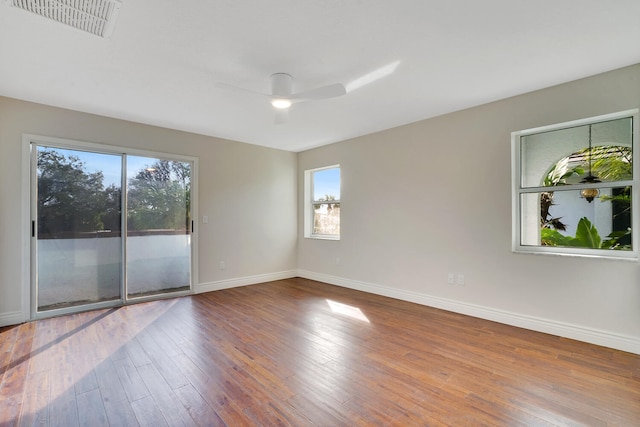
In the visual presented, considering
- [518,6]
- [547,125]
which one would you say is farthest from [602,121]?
[518,6]

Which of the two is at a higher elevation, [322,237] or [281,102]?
[281,102]

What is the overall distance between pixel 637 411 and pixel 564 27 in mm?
2507

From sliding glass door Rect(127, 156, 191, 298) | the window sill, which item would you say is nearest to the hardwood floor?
sliding glass door Rect(127, 156, 191, 298)

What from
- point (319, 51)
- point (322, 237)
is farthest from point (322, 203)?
point (319, 51)

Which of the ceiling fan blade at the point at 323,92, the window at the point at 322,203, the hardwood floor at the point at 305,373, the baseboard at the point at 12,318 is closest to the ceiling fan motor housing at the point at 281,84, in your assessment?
the ceiling fan blade at the point at 323,92

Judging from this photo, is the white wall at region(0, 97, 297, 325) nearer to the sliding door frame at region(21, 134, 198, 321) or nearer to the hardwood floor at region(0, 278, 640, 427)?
the sliding door frame at region(21, 134, 198, 321)

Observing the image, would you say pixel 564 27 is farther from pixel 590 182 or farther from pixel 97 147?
pixel 97 147

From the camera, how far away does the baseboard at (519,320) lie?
2638 mm

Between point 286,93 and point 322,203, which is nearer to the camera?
point 286,93

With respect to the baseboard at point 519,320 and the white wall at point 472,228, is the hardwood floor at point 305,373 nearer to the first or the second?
the baseboard at point 519,320

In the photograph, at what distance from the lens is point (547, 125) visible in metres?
3.03

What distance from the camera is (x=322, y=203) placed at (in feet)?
18.5

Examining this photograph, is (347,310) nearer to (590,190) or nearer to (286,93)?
(286,93)

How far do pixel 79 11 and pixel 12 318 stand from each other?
333 cm
